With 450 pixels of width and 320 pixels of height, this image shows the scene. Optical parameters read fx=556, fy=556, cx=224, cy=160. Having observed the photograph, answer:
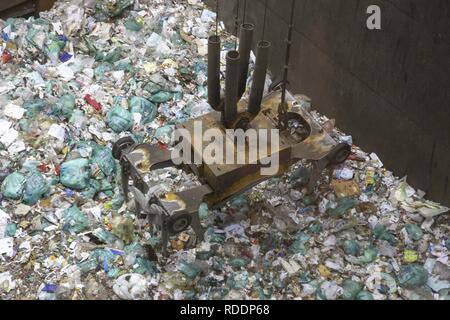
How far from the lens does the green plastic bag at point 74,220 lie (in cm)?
481

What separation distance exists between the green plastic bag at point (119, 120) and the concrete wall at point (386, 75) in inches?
75.0

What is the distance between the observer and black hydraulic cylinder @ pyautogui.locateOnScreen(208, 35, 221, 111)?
4355 millimetres

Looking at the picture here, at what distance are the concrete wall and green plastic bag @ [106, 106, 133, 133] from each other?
1905 millimetres

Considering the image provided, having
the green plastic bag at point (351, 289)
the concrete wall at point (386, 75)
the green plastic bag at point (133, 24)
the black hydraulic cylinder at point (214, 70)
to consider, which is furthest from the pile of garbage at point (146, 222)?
the black hydraulic cylinder at point (214, 70)

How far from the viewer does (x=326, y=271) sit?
459 centimetres

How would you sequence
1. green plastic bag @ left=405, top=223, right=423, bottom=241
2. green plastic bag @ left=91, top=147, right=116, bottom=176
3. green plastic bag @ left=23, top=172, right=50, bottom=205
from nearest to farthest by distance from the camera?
green plastic bag @ left=405, top=223, right=423, bottom=241 → green plastic bag @ left=23, top=172, right=50, bottom=205 → green plastic bag @ left=91, top=147, right=116, bottom=176

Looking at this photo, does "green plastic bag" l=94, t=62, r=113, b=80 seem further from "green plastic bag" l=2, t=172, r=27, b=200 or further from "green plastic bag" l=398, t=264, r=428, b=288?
"green plastic bag" l=398, t=264, r=428, b=288

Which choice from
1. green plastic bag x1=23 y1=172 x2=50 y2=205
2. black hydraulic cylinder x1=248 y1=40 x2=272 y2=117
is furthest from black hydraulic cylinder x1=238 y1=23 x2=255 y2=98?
green plastic bag x1=23 y1=172 x2=50 y2=205

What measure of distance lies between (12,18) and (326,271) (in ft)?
16.2

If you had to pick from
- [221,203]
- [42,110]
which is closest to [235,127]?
[221,203]

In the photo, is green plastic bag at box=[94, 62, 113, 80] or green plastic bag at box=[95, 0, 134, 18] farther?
green plastic bag at box=[95, 0, 134, 18]
